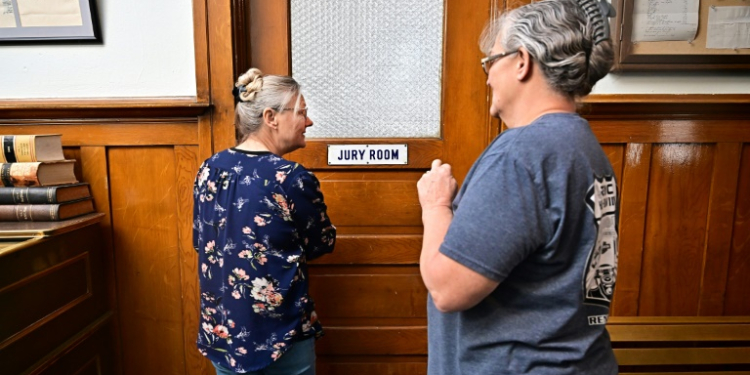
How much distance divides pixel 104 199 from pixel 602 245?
1636 mm

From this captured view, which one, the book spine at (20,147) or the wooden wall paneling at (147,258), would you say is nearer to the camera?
the book spine at (20,147)

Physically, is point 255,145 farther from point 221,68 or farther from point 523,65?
point 523,65

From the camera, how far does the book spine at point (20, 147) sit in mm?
1390

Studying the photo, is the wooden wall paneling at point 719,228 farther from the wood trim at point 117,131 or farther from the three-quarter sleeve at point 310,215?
the wood trim at point 117,131

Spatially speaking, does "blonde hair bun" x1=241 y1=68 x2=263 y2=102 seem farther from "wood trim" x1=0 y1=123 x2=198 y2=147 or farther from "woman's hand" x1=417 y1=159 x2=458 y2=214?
"woman's hand" x1=417 y1=159 x2=458 y2=214

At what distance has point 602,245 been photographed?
2.53 ft

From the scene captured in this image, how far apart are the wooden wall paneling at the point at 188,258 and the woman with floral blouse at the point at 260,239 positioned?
1.21 feet

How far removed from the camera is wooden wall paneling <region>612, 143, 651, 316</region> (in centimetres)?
160

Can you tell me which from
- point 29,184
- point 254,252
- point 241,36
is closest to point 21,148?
point 29,184

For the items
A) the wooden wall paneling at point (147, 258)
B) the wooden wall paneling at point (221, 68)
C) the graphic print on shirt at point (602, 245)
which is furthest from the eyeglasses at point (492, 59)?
the wooden wall paneling at point (147, 258)

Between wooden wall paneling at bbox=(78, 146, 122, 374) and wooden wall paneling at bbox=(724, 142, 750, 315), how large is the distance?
2.35 m

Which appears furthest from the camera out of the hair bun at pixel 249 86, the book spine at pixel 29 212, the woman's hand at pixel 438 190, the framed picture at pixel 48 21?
the framed picture at pixel 48 21

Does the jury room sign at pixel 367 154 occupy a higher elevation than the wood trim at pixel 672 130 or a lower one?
lower

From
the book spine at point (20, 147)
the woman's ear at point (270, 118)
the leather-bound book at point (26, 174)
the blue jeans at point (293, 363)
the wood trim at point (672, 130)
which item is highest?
the woman's ear at point (270, 118)
